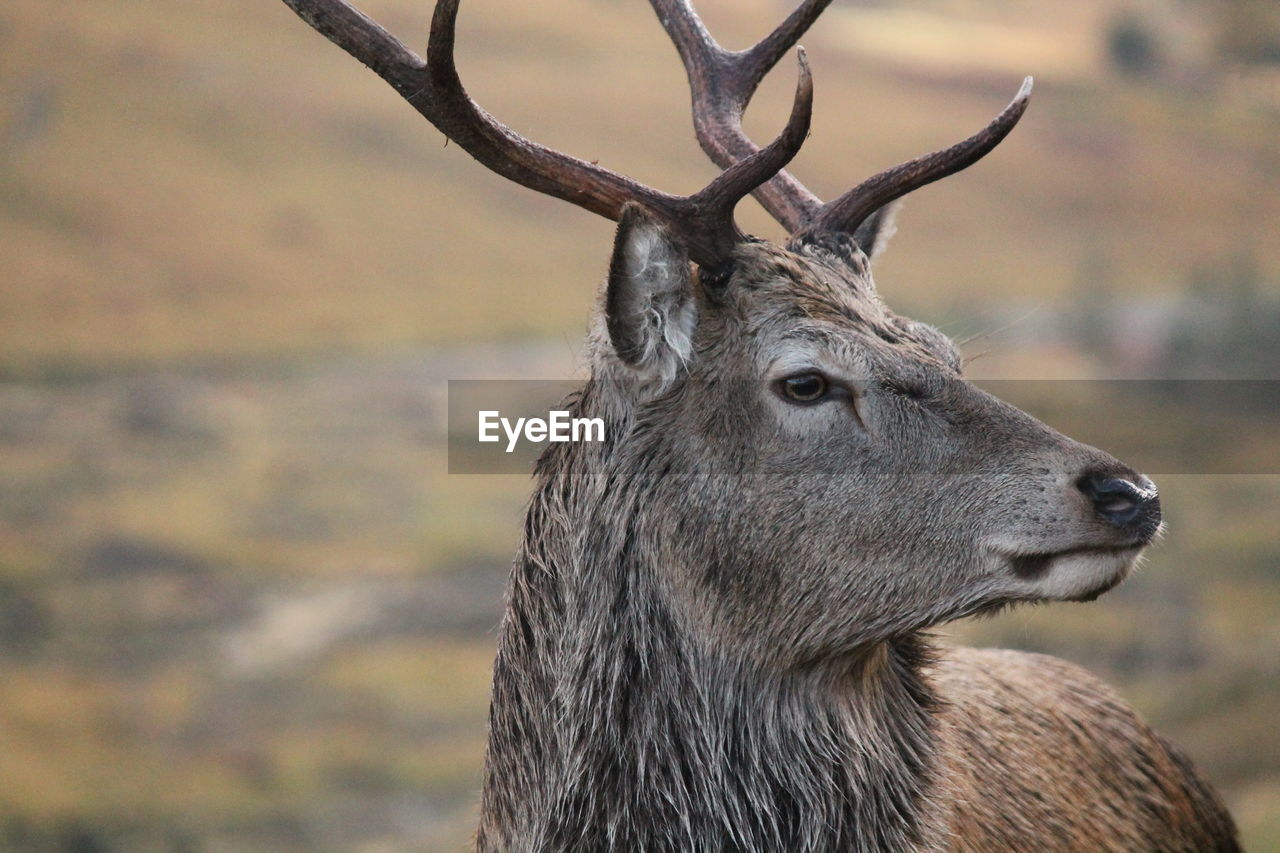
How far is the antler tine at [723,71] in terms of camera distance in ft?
12.4

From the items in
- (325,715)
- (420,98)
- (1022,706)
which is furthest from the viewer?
(325,715)

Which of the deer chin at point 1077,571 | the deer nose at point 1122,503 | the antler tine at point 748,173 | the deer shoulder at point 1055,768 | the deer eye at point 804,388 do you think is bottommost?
the deer shoulder at point 1055,768

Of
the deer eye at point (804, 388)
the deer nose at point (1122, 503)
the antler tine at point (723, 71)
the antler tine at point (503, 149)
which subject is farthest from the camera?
the antler tine at point (723, 71)

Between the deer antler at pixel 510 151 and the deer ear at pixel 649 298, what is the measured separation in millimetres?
126

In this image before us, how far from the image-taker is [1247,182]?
13750 millimetres

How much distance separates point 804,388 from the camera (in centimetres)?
309

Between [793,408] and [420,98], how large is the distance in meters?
1.16

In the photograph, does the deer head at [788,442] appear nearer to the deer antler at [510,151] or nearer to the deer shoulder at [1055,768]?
the deer antler at [510,151]

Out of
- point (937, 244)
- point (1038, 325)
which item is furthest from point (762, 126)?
point (1038, 325)

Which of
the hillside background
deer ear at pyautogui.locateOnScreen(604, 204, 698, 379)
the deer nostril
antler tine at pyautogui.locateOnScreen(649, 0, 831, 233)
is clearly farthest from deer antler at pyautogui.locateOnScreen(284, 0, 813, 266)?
the hillside background

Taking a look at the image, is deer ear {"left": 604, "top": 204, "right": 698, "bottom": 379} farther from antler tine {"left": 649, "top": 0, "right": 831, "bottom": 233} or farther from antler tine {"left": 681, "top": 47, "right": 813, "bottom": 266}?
antler tine {"left": 649, "top": 0, "right": 831, "bottom": 233}

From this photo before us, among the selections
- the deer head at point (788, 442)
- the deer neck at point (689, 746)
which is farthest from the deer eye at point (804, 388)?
the deer neck at point (689, 746)

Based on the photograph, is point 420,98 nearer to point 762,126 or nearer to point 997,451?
point 997,451

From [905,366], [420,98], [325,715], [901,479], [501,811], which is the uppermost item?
[420,98]
